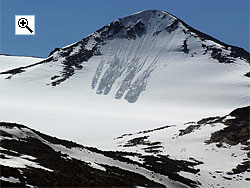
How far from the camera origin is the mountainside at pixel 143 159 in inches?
1067

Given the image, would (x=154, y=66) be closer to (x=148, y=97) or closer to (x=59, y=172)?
(x=148, y=97)

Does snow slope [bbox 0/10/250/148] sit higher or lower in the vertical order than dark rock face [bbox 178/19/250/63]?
lower

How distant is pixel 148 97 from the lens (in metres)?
142

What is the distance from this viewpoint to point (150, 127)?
8938cm

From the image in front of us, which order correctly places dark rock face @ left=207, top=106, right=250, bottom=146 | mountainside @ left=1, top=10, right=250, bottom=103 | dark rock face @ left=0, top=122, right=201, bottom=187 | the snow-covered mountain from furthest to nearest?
mountainside @ left=1, top=10, right=250, bottom=103
dark rock face @ left=207, top=106, right=250, bottom=146
the snow-covered mountain
dark rock face @ left=0, top=122, right=201, bottom=187

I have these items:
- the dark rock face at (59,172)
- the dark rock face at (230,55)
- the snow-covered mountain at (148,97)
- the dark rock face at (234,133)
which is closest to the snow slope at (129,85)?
the snow-covered mountain at (148,97)

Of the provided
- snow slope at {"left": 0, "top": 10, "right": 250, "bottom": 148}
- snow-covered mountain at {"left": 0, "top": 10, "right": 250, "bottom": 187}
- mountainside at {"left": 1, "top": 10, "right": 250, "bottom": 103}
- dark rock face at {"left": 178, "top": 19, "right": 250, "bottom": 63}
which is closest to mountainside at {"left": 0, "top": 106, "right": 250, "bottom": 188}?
snow-covered mountain at {"left": 0, "top": 10, "right": 250, "bottom": 187}

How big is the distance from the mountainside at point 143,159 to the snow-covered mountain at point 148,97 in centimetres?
31

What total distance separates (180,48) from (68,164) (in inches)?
6096

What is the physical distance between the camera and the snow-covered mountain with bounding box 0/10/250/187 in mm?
60562

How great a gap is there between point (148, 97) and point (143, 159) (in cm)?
9128

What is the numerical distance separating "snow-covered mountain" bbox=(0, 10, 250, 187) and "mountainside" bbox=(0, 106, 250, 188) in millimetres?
308

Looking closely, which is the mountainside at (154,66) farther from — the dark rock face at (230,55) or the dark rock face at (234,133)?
the dark rock face at (234,133)

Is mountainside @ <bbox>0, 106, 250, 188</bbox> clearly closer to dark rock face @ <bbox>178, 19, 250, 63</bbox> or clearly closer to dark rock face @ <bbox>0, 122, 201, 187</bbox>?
dark rock face @ <bbox>0, 122, 201, 187</bbox>
